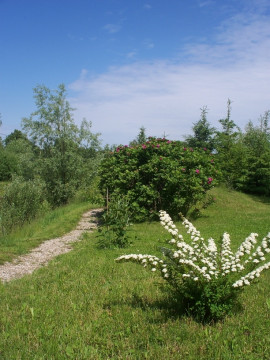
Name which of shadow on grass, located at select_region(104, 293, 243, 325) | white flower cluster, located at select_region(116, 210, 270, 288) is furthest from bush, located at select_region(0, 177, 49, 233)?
white flower cluster, located at select_region(116, 210, 270, 288)

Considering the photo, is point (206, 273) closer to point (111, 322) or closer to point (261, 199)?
point (111, 322)

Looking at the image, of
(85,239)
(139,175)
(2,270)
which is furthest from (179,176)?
(2,270)

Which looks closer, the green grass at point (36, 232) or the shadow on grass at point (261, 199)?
the green grass at point (36, 232)

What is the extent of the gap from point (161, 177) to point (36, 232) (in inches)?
167

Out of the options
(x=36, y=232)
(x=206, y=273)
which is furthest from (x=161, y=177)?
(x=206, y=273)

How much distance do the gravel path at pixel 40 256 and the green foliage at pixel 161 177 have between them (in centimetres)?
174

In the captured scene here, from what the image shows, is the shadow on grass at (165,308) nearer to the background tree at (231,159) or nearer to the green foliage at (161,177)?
the green foliage at (161,177)

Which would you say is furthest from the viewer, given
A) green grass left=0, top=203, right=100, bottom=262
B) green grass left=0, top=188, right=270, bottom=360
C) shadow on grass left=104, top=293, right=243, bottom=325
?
green grass left=0, top=203, right=100, bottom=262

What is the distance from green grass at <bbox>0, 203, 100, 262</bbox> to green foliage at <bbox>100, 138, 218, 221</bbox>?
6.57 feet

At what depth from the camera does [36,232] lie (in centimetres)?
1031

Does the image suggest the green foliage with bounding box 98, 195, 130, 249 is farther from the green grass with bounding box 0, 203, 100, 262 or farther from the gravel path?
the green grass with bounding box 0, 203, 100, 262

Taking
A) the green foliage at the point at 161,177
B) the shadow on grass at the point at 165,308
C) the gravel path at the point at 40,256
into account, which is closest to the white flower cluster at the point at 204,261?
the shadow on grass at the point at 165,308

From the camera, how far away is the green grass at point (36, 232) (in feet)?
24.8

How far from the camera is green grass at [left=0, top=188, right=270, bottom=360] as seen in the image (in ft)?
10.0
